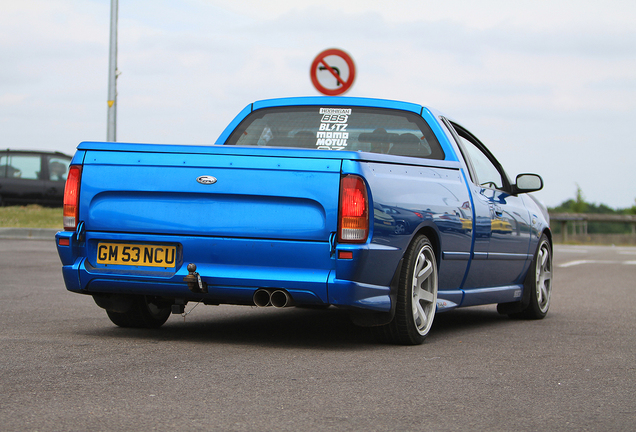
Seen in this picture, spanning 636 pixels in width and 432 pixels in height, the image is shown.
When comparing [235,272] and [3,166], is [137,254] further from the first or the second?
[3,166]

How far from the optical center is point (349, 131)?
21.8 ft

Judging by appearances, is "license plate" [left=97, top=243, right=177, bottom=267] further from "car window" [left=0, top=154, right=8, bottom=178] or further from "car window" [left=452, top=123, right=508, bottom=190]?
"car window" [left=0, top=154, right=8, bottom=178]

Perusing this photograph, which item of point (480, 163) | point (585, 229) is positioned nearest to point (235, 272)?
point (480, 163)

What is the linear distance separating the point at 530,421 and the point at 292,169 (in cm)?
212

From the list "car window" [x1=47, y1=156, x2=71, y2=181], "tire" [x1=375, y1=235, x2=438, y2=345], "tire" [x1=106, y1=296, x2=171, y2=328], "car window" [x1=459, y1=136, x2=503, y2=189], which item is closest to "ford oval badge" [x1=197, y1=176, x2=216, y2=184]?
"tire" [x1=106, y1=296, x2=171, y2=328]

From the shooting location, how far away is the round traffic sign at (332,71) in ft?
44.0

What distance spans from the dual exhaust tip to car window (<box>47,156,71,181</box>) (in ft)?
59.9

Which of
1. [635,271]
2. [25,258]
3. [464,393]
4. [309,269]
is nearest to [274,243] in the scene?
[309,269]

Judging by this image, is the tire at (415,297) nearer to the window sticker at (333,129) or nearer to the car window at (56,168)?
the window sticker at (333,129)

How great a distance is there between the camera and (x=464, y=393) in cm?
432

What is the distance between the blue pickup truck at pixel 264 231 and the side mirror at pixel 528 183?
123 cm

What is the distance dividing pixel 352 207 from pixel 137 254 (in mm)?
1354

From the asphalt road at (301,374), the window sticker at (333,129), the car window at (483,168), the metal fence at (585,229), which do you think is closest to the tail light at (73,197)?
the asphalt road at (301,374)

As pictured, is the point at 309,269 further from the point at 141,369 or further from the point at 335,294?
the point at 141,369
